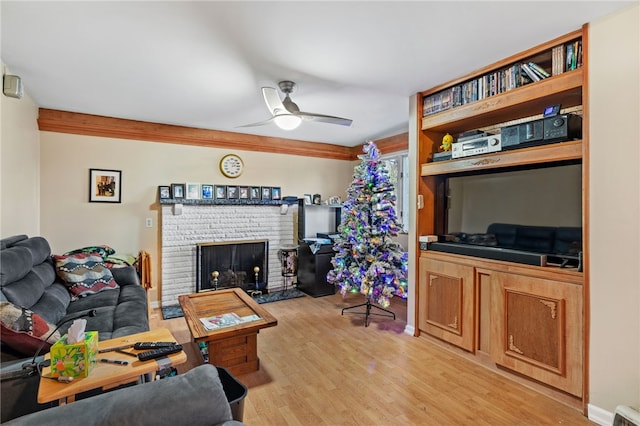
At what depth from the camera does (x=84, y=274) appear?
3006 mm

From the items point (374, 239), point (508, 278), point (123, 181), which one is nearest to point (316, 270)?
point (374, 239)

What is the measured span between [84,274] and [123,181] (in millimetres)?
1490

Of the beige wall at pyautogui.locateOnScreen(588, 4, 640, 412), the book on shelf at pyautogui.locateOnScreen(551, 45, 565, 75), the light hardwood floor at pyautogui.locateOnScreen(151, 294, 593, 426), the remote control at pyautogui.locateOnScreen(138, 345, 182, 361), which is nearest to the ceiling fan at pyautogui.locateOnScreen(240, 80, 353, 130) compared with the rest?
the book on shelf at pyautogui.locateOnScreen(551, 45, 565, 75)

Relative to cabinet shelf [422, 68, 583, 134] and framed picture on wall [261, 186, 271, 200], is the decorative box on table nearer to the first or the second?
cabinet shelf [422, 68, 583, 134]

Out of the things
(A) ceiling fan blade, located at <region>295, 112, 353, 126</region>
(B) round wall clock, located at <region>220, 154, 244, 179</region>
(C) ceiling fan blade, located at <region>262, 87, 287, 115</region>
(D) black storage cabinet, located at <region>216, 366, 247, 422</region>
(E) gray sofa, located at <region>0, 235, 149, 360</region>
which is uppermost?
(C) ceiling fan blade, located at <region>262, 87, 287, 115</region>

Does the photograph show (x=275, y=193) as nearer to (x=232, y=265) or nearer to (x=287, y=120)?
(x=232, y=265)

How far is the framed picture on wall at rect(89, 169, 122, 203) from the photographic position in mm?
3900

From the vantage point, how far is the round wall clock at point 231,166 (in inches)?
186

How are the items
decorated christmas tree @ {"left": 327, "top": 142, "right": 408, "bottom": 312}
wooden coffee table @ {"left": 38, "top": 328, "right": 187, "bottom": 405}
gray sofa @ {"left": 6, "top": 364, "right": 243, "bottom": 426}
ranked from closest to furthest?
gray sofa @ {"left": 6, "top": 364, "right": 243, "bottom": 426}, wooden coffee table @ {"left": 38, "top": 328, "right": 187, "bottom": 405}, decorated christmas tree @ {"left": 327, "top": 142, "right": 408, "bottom": 312}

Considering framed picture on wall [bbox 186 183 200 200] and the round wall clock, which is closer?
framed picture on wall [bbox 186 183 200 200]

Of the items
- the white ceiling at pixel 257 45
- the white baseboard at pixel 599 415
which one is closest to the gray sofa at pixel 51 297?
the white ceiling at pixel 257 45

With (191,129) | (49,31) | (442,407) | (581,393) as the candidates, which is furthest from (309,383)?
(191,129)

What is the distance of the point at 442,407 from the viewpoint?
6.79ft

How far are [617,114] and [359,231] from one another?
2.35 m
